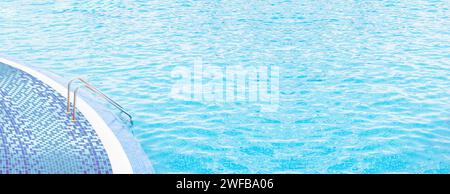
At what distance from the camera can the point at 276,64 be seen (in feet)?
30.9

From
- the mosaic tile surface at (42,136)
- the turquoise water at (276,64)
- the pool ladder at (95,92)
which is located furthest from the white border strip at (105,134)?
the turquoise water at (276,64)

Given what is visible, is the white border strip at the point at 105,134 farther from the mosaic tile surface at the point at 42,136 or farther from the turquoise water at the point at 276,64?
the turquoise water at the point at 276,64

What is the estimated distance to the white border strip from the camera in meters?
5.77

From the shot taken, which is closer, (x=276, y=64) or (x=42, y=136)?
(x=42, y=136)

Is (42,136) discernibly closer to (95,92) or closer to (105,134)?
(105,134)

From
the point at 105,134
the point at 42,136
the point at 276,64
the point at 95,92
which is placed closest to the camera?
the point at 42,136

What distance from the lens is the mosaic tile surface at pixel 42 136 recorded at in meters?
5.64

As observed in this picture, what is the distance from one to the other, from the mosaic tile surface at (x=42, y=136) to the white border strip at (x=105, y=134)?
62mm

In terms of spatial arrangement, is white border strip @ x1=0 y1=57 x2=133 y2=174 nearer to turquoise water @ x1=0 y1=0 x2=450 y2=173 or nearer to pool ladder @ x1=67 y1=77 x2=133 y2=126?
pool ladder @ x1=67 y1=77 x2=133 y2=126

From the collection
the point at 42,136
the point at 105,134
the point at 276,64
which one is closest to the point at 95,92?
the point at 105,134

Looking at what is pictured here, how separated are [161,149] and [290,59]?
3.68m

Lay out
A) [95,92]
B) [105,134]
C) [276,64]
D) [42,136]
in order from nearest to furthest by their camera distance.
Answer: [42,136] → [105,134] → [95,92] → [276,64]

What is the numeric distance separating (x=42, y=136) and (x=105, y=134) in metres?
0.66

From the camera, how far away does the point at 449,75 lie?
884cm
